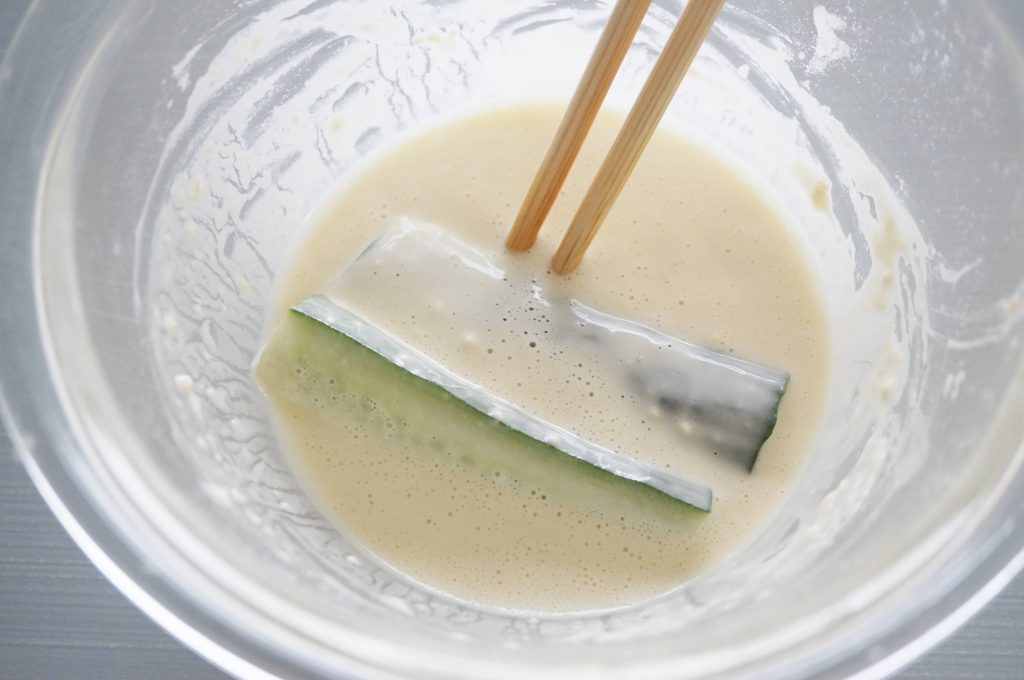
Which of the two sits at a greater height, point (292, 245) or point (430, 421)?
point (292, 245)

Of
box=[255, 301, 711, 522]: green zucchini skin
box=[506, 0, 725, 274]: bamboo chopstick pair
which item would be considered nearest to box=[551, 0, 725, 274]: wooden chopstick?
box=[506, 0, 725, 274]: bamboo chopstick pair

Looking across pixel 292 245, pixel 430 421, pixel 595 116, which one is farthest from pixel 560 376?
pixel 292 245

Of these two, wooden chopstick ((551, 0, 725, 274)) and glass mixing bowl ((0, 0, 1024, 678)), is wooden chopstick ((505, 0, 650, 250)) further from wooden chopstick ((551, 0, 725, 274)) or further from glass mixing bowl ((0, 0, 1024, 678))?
glass mixing bowl ((0, 0, 1024, 678))

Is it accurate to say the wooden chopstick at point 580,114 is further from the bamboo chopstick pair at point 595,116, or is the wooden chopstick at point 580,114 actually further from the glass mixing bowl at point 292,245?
the glass mixing bowl at point 292,245

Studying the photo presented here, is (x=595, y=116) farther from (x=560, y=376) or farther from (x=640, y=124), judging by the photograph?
(x=560, y=376)

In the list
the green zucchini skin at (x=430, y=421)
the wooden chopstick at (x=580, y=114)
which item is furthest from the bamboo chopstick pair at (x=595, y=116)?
the green zucchini skin at (x=430, y=421)

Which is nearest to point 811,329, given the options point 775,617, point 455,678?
point 775,617
